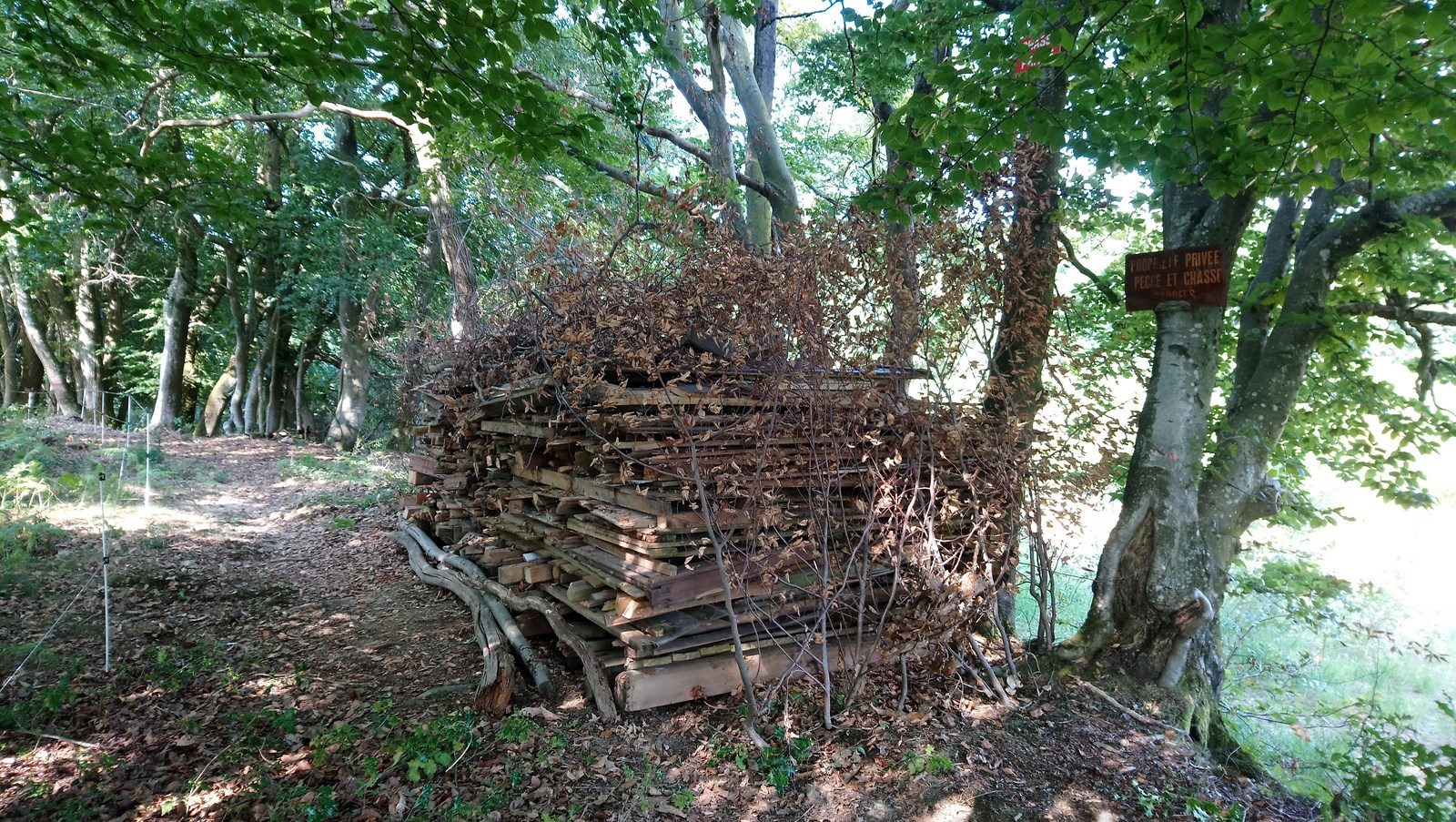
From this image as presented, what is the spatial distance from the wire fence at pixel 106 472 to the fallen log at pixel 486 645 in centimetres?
235

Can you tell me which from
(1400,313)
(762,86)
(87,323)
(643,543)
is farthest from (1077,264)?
(87,323)

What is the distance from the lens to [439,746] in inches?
151

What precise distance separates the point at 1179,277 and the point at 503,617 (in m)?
6.00

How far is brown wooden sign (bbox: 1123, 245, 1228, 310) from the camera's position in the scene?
4832mm

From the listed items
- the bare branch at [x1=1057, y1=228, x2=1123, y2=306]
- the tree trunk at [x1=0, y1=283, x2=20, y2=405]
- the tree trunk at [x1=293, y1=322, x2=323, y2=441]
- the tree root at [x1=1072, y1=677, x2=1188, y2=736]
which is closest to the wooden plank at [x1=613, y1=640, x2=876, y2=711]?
the tree root at [x1=1072, y1=677, x2=1188, y2=736]

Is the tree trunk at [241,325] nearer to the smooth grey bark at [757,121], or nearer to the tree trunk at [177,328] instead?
the tree trunk at [177,328]

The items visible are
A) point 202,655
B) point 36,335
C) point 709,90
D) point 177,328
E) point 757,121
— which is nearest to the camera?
point 202,655

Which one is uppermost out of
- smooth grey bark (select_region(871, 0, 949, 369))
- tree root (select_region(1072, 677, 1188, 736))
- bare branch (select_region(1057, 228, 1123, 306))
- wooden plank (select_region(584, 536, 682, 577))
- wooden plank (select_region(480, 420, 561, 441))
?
bare branch (select_region(1057, 228, 1123, 306))

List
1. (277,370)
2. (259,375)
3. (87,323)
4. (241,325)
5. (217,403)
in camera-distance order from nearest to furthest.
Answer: (87,323)
(241,325)
(217,403)
(259,375)
(277,370)

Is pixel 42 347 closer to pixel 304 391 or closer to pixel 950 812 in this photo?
pixel 304 391

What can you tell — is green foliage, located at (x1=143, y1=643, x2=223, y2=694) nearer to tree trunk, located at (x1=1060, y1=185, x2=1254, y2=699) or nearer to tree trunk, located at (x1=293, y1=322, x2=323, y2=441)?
tree trunk, located at (x1=1060, y1=185, x2=1254, y2=699)

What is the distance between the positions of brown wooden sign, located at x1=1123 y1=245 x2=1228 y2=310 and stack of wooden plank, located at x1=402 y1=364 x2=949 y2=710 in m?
2.38

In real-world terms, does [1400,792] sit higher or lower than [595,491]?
lower

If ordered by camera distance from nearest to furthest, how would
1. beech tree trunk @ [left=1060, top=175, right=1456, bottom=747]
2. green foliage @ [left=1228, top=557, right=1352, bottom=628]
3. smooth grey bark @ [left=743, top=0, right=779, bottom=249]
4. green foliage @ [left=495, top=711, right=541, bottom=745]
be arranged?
1. green foliage @ [left=495, top=711, right=541, bottom=745]
2. beech tree trunk @ [left=1060, top=175, right=1456, bottom=747]
3. green foliage @ [left=1228, top=557, right=1352, bottom=628]
4. smooth grey bark @ [left=743, top=0, right=779, bottom=249]
